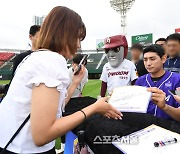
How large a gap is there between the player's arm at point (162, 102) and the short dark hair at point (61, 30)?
0.58 metres

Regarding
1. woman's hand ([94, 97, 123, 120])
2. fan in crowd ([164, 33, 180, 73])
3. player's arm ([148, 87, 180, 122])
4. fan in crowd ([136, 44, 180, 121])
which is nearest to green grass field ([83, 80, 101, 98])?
fan in crowd ([164, 33, 180, 73])

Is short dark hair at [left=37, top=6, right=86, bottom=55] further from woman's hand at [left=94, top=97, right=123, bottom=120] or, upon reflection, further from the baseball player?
the baseball player

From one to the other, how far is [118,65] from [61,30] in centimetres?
196

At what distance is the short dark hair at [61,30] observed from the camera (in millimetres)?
948

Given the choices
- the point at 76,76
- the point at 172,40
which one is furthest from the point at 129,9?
the point at 76,76

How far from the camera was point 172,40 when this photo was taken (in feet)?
10.4

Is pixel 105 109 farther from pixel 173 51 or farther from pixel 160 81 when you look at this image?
pixel 173 51

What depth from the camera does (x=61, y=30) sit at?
0.95 metres

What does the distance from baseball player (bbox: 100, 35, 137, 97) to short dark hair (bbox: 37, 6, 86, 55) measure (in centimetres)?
174

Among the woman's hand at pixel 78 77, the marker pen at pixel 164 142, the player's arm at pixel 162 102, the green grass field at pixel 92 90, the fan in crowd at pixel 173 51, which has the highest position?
the fan in crowd at pixel 173 51

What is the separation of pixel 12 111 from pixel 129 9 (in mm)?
29249

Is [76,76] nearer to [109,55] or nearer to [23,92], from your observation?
[23,92]

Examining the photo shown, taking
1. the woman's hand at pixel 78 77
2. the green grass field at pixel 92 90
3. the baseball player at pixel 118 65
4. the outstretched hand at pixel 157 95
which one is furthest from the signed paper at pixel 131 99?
the green grass field at pixel 92 90

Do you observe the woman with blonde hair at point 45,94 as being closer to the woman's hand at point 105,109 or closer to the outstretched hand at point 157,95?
the woman's hand at point 105,109
